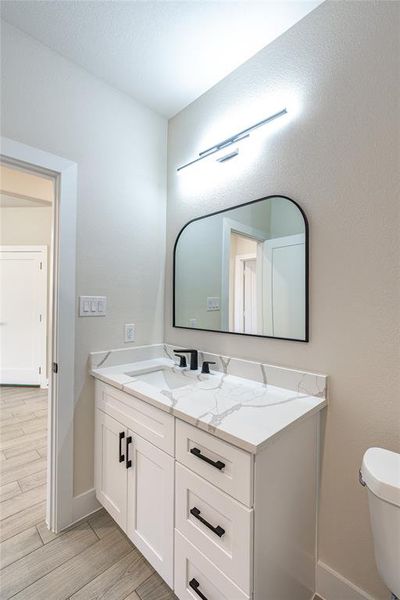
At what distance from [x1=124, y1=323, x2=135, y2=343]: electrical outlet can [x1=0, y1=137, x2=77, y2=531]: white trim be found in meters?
0.35

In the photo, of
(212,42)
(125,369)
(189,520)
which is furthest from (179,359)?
(212,42)

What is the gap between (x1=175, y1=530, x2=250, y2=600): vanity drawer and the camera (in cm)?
93

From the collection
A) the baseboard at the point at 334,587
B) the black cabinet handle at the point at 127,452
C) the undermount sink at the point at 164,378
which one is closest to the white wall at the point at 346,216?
the baseboard at the point at 334,587

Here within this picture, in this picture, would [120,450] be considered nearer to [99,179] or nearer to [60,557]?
[60,557]

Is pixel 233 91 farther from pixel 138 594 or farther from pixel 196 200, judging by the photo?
pixel 138 594

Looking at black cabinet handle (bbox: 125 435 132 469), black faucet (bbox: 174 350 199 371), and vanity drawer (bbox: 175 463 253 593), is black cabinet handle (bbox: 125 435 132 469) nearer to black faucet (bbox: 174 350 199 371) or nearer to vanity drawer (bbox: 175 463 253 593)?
vanity drawer (bbox: 175 463 253 593)

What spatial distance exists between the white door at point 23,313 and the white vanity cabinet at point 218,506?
318cm

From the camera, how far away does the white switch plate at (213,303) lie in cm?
174

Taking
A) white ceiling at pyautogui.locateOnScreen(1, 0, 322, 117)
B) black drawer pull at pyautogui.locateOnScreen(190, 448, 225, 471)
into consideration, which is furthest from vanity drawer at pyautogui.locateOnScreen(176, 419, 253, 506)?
white ceiling at pyautogui.locateOnScreen(1, 0, 322, 117)

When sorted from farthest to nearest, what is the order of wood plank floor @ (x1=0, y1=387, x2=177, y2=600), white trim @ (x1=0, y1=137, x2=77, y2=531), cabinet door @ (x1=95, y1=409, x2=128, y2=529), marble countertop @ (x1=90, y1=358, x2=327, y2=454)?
white trim @ (x1=0, y1=137, x2=77, y2=531) < cabinet door @ (x1=95, y1=409, x2=128, y2=529) < wood plank floor @ (x1=0, y1=387, x2=177, y2=600) < marble countertop @ (x1=90, y1=358, x2=327, y2=454)

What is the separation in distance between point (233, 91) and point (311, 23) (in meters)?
0.47

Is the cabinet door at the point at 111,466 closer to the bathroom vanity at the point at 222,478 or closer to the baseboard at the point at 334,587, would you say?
the bathroom vanity at the point at 222,478

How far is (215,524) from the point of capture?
0.98 metres

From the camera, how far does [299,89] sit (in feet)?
4.43
